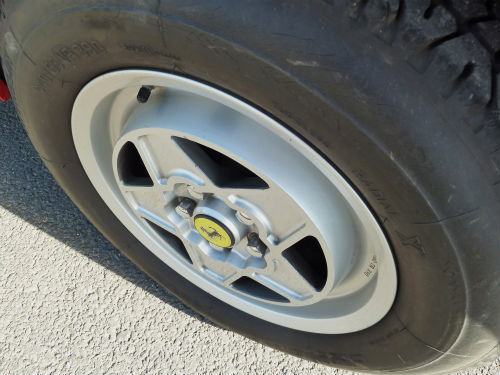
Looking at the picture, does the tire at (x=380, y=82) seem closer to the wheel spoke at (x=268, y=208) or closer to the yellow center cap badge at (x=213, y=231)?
the wheel spoke at (x=268, y=208)

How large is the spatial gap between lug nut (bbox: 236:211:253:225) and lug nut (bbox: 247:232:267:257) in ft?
0.18

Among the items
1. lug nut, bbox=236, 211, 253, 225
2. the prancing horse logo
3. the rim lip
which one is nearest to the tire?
the rim lip

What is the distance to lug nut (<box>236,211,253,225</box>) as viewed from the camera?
3.93 ft

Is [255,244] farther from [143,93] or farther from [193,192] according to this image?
[143,93]

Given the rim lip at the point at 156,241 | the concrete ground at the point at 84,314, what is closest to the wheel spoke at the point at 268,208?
the rim lip at the point at 156,241

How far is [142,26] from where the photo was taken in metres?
0.92

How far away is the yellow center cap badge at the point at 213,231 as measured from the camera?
Result: 124 centimetres

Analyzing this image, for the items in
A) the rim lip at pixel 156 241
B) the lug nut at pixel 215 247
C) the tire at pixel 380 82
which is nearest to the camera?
the tire at pixel 380 82

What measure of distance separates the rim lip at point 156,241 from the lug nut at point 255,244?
0.28 metres

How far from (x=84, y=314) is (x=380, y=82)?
1.37 metres

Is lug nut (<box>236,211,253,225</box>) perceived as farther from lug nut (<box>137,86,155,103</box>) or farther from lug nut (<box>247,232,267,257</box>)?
lug nut (<box>137,86,155,103</box>)

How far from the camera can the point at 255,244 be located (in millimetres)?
1268

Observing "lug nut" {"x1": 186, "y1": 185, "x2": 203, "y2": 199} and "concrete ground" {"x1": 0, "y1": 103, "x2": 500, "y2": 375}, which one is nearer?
"lug nut" {"x1": 186, "y1": 185, "x2": 203, "y2": 199}

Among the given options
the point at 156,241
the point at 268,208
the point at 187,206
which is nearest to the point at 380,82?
the point at 268,208
